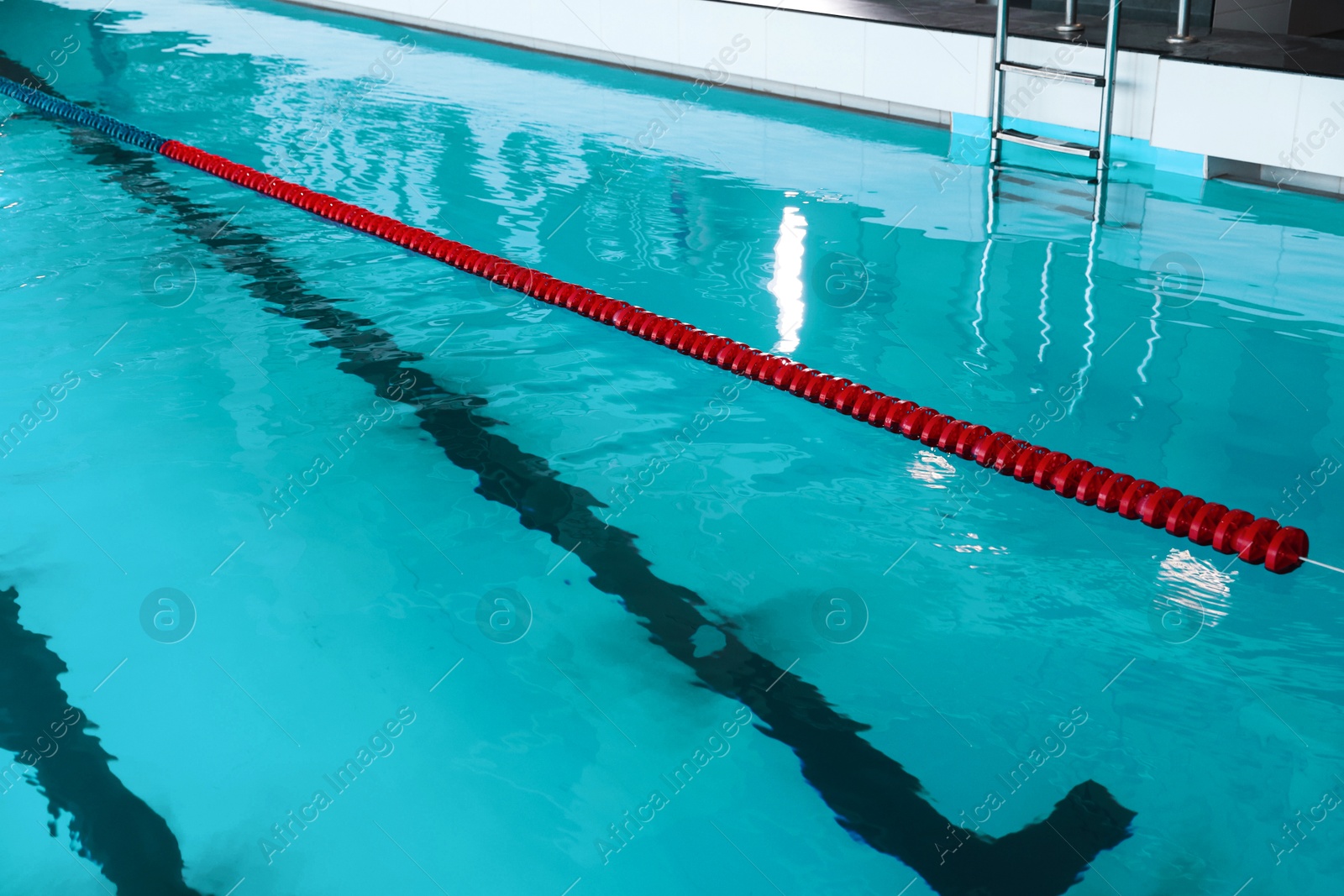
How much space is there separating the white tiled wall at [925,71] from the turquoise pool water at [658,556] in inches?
13.5

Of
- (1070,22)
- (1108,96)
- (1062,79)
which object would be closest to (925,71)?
(1070,22)

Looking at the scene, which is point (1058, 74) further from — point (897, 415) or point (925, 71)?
point (897, 415)

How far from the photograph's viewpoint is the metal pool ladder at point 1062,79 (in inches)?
207

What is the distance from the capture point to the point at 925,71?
6660mm

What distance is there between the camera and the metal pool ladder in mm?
5262

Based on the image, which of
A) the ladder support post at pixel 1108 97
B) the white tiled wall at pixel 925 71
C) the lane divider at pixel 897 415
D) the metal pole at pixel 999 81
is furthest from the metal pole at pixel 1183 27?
the lane divider at pixel 897 415

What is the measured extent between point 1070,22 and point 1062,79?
54cm

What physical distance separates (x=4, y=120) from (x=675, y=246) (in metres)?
5.82

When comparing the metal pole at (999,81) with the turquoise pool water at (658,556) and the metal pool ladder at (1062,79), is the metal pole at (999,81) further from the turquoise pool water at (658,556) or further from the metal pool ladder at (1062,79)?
the turquoise pool water at (658,556)

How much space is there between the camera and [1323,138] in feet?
16.4

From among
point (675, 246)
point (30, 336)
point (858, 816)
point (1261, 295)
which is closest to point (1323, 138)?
point (1261, 295)

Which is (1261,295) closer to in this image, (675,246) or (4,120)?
(675,246)

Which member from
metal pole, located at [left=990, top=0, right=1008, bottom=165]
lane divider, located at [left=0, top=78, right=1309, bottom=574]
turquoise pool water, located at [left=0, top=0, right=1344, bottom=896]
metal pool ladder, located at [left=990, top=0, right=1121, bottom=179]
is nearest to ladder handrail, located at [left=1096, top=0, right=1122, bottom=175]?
metal pool ladder, located at [left=990, top=0, right=1121, bottom=179]

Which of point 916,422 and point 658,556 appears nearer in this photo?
point 658,556
